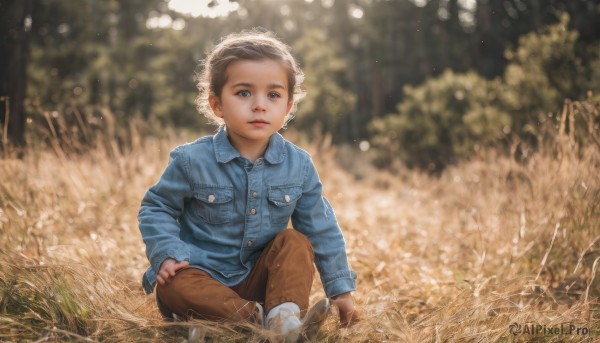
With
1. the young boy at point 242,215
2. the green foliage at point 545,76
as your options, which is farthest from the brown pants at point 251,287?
the green foliage at point 545,76

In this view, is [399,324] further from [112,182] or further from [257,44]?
[112,182]

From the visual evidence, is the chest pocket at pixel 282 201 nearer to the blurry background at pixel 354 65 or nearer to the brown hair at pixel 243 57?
the brown hair at pixel 243 57

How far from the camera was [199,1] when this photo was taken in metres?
3.97

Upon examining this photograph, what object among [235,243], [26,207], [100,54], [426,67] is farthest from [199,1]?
[426,67]

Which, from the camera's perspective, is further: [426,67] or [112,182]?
[426,67]

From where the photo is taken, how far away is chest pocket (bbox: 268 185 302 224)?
2.20m

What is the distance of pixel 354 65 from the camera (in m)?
23.6

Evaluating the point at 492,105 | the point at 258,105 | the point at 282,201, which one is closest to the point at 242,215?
the point at 282,201

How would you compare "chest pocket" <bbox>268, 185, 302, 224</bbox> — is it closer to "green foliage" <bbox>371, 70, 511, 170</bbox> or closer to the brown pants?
the brown pants

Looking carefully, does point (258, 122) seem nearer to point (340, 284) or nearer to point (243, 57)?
point (243, 57)

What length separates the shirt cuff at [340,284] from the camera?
2.20 metres

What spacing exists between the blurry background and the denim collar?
5.20ft

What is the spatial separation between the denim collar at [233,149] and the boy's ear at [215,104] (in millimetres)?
75

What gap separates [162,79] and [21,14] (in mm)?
6743
